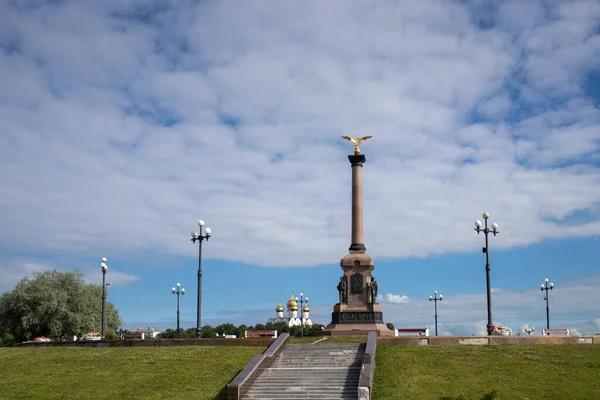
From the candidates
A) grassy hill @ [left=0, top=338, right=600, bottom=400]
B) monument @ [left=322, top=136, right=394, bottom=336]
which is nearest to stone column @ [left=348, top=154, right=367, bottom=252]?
monument @ [left=322, top=136, right=394, bottom=336]

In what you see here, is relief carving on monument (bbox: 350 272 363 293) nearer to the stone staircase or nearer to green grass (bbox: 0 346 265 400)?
the stone staircase

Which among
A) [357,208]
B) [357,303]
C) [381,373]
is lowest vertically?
[381,373]

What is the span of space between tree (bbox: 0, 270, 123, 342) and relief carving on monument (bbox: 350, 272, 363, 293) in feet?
78.3

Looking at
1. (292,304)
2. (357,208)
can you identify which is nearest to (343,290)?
(357,208)

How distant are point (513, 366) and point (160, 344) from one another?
14.5 meters

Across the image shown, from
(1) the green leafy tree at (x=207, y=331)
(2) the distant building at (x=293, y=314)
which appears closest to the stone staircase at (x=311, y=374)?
(1) the green leafy tree at (x=207, y=331)

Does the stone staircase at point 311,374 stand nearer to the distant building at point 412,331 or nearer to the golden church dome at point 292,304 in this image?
the distant building at point 412,331

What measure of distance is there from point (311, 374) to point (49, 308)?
3247 cm

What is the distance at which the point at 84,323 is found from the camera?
5150 centimetres

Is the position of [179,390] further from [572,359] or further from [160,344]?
[572,359]

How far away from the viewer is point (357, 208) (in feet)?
124

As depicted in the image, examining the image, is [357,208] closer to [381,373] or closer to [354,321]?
[354,321]

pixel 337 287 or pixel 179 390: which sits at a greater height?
pixel 337 287

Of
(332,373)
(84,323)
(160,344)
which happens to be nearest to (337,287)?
(160,344)
